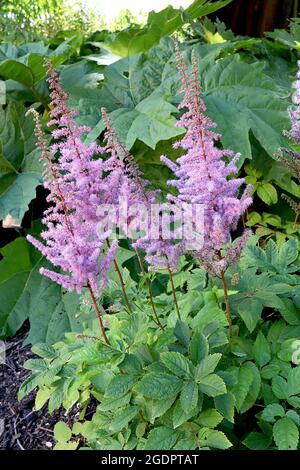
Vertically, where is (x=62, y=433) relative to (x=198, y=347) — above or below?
below

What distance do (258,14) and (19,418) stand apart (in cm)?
447

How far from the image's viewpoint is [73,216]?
139 centimetres

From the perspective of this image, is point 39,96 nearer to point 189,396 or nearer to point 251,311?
point 251,311

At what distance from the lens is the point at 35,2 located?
658cm

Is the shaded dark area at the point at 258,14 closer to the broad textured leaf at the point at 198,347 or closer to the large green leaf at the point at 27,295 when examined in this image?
the large green leaf at the point at 27,295

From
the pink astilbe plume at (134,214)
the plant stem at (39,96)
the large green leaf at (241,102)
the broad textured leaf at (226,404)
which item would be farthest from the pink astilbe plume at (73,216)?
the plant stem at (39,96)

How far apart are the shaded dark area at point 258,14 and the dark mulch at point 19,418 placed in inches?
161

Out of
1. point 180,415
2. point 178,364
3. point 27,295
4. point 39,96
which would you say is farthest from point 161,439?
point 39,96

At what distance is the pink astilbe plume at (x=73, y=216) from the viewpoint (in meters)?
1.32

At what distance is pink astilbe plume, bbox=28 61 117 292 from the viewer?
132cm

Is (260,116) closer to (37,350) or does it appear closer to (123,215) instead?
(123,215)

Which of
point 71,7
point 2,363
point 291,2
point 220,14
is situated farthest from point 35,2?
point 2,363

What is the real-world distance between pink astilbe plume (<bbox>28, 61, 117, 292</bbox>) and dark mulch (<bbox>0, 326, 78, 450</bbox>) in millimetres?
960

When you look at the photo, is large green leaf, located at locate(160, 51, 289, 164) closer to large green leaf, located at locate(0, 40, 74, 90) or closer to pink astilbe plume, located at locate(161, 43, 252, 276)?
large green leaf, located at locate(0, 40, 74, 90)
